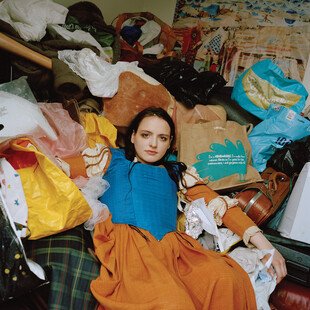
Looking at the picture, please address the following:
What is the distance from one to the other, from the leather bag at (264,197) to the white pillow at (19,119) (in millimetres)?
1057

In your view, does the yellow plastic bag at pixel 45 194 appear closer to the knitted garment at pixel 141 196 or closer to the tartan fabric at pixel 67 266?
the tartan fabric at pixel 67 266

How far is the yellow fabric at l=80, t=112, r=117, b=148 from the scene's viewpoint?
1725mm

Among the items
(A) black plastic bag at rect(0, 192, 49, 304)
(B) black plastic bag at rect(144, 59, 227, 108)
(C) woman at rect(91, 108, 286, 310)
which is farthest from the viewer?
(B) black plastic bag at rect(144, 59, 227, 108)

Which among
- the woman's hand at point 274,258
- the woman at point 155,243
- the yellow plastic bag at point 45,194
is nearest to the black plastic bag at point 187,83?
the woman at point 155,243

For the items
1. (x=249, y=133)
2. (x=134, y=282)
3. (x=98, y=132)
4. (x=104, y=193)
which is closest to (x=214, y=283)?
(x=134, y=282)

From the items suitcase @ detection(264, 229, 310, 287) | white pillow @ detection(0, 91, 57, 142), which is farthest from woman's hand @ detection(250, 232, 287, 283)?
white pillow @ detection(0, 91, 57, 142)

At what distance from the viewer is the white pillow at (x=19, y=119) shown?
119 centimetres

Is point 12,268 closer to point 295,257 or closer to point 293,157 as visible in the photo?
point 295,257

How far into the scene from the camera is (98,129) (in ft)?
5.74

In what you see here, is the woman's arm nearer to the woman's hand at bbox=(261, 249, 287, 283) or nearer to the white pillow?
the woman's hand at bbox=(261, 249, 287, 283)

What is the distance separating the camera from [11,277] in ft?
3.26

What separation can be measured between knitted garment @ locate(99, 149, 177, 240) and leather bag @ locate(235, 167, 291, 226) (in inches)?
15.4

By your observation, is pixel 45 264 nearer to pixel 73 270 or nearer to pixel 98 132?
pixel 73 270

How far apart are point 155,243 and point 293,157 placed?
103 cm
